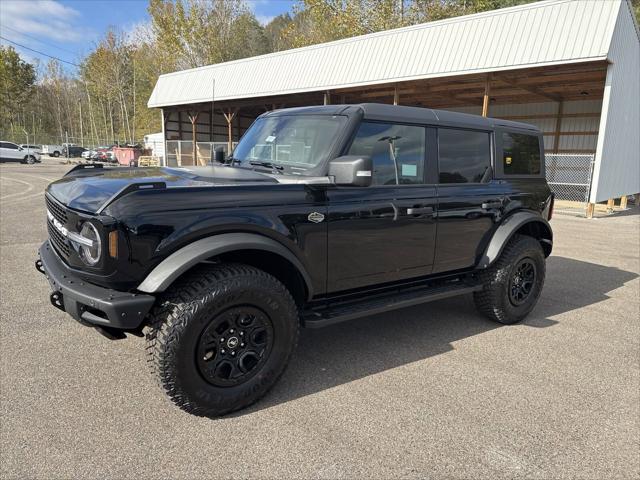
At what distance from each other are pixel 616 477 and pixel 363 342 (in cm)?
201

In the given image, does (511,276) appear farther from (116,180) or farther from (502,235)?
(116,180)

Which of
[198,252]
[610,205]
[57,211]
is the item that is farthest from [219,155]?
[610,205]

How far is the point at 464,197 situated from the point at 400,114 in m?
0.95

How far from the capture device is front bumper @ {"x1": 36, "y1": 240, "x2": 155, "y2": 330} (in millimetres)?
2379

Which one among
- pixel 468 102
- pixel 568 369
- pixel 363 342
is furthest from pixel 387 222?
pixel 468 102

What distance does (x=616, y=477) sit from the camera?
2.34 metres

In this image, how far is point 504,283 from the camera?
4.25 meters

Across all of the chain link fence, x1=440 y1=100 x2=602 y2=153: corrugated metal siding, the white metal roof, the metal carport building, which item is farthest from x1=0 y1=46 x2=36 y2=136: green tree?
the chain link fence

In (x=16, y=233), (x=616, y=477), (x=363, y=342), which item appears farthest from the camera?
(x=16, y=233)

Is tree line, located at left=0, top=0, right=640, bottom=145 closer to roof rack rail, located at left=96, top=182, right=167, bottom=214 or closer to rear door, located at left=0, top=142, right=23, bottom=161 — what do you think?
rear door, located at left=0, top=142, right=23, bottom=161

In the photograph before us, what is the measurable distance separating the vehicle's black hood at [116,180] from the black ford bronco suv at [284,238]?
0.8 inches

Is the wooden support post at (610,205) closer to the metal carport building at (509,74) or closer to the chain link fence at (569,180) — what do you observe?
the metal carport building at (509,74)

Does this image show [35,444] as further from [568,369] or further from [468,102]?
[468,102]

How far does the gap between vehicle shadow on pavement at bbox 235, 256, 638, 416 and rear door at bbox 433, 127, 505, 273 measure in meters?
0.68
